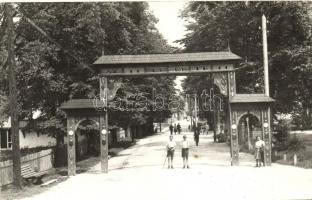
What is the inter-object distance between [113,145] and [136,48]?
13886 mm

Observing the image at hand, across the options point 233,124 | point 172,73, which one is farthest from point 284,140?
point 172,73

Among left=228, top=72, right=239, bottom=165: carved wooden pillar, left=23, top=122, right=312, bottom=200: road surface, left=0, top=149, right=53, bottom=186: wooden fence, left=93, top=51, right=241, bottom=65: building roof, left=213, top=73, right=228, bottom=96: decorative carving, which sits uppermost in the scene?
left=93, top=51, right=241, bottom=65: building roof

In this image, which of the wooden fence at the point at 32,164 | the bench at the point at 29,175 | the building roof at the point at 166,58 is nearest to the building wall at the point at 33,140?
the wooden fence at the point at 32,164

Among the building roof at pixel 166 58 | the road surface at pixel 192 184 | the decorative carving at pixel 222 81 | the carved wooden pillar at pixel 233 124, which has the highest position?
the building roof at pixel 166 58

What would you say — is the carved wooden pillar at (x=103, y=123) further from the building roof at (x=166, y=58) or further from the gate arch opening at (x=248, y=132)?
the gate arch opening at (x=248, y=132)

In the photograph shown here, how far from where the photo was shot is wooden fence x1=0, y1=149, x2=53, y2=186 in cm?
1923

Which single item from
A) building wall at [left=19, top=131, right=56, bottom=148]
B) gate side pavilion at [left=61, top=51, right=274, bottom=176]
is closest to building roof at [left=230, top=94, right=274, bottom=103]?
gate side pavilion at [left=61, top=51, right=274, bottom=176]

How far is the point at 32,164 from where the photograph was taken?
23562mm

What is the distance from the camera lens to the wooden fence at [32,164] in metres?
19.2

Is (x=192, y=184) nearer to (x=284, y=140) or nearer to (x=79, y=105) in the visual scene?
(x=79, y=105)

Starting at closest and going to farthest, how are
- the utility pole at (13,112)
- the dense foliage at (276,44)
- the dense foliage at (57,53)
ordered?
1. the utility pole at (13,112)
2. the dense foliage at (57,53)
3. the dense foliage at (276,44)

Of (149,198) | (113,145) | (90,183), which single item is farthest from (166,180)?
(113,145)

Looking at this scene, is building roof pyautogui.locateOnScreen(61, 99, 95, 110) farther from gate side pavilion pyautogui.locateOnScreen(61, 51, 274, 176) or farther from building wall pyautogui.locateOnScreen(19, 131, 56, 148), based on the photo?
building wall pyautogui.locateOnScreen(19, 131, 56, 148)

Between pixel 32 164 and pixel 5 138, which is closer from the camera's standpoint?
pixel 32 164
